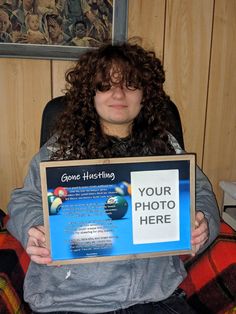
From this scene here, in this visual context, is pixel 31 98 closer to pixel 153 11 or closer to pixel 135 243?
pixel 153 11

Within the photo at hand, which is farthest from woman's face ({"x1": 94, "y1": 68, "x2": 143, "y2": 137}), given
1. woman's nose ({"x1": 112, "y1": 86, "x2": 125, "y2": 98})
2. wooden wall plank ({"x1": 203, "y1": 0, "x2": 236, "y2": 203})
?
wooden wall plank ({"x1": 203, "y1": 0, "x2": 236, "y2": 203})

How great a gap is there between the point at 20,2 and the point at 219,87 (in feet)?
2.91

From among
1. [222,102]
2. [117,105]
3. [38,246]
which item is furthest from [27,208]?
[222,102]

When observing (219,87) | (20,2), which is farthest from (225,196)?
(20,2)

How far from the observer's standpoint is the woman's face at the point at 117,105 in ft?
3.40

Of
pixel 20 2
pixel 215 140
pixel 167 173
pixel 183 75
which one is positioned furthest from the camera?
pixel 215 140

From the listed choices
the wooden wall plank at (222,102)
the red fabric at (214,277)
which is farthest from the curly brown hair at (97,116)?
the wooden wall plank at (222,102)

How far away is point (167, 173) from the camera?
932 millimetres

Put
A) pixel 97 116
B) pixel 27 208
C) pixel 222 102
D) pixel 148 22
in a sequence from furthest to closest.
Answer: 1. pixel 222 102
2. pixel 148 22
3. pixel 97 116
4. pixel 27 208

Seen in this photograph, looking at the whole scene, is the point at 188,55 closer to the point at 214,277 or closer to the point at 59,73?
the point at 59,73

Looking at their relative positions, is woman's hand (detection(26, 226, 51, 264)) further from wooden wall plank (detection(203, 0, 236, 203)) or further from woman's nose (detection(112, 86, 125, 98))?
wooden wall plank (detection(203, 0, 236, 203))

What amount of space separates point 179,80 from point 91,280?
0.95 meters

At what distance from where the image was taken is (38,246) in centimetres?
93

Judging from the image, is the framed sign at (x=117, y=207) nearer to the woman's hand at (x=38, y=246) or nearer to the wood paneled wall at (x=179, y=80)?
the woman's hand at (x=38, y=246)
